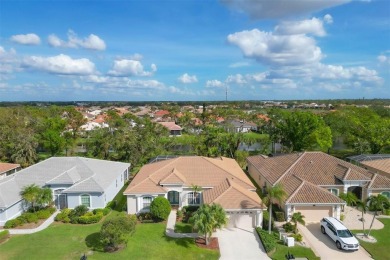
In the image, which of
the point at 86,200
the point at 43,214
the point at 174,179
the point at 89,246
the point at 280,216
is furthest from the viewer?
the point at 174,179

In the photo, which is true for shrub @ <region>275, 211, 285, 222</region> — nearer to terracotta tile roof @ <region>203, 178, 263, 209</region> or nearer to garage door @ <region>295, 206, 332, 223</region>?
garage door @ <region>295, 206, 332, 223</region>

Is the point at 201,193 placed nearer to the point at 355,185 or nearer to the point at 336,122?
the point at 355,185

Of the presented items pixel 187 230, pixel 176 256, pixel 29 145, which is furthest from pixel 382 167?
pixel 29 145

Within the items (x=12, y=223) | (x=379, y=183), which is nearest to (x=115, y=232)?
(x=12, y=223)

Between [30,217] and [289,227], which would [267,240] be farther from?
[30,217]

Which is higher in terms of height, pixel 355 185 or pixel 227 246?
pixel 355 185

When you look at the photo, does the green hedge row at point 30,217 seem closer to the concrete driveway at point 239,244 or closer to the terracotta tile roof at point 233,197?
the terracotta tile roof at point 233,197
